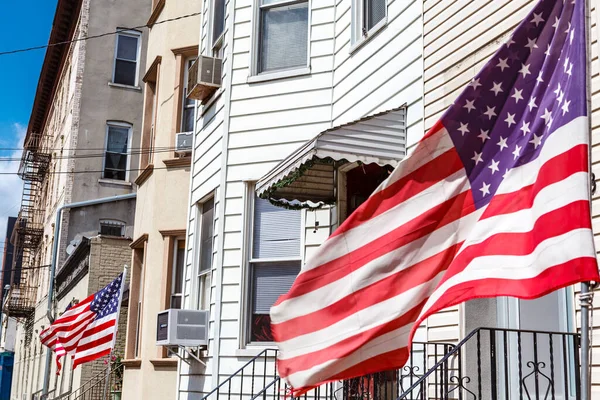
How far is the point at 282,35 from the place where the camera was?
11383 mm

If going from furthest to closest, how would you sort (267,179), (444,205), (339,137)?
1. (267,179)
2. (339,137)
3. (444,205)

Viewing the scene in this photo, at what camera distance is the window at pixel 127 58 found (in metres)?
29.4

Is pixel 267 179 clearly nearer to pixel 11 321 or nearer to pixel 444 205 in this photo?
pixel 444 205

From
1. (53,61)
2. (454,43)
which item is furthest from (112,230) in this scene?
(454,43)

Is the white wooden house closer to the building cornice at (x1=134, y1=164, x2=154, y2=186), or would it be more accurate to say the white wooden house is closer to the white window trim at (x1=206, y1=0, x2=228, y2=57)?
the white window trim at (x1=206, y1=0, x2=228, y2=57)

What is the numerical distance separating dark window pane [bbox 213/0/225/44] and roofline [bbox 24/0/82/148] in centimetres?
1945

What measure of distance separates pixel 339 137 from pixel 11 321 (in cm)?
5514

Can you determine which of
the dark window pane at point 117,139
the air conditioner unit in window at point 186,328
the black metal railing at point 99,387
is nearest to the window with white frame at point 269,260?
the air conditioner unit in window at point 186,328

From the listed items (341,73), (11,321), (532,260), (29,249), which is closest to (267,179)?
(341,73)

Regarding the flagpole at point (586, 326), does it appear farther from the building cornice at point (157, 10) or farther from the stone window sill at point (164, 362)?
the building cornice at point (157, 10)

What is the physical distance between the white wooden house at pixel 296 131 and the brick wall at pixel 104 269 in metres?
9.37

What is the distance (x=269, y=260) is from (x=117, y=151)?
1966cm

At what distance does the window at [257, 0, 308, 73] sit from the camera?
11141mm

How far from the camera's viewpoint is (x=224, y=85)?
11648 millimetres
